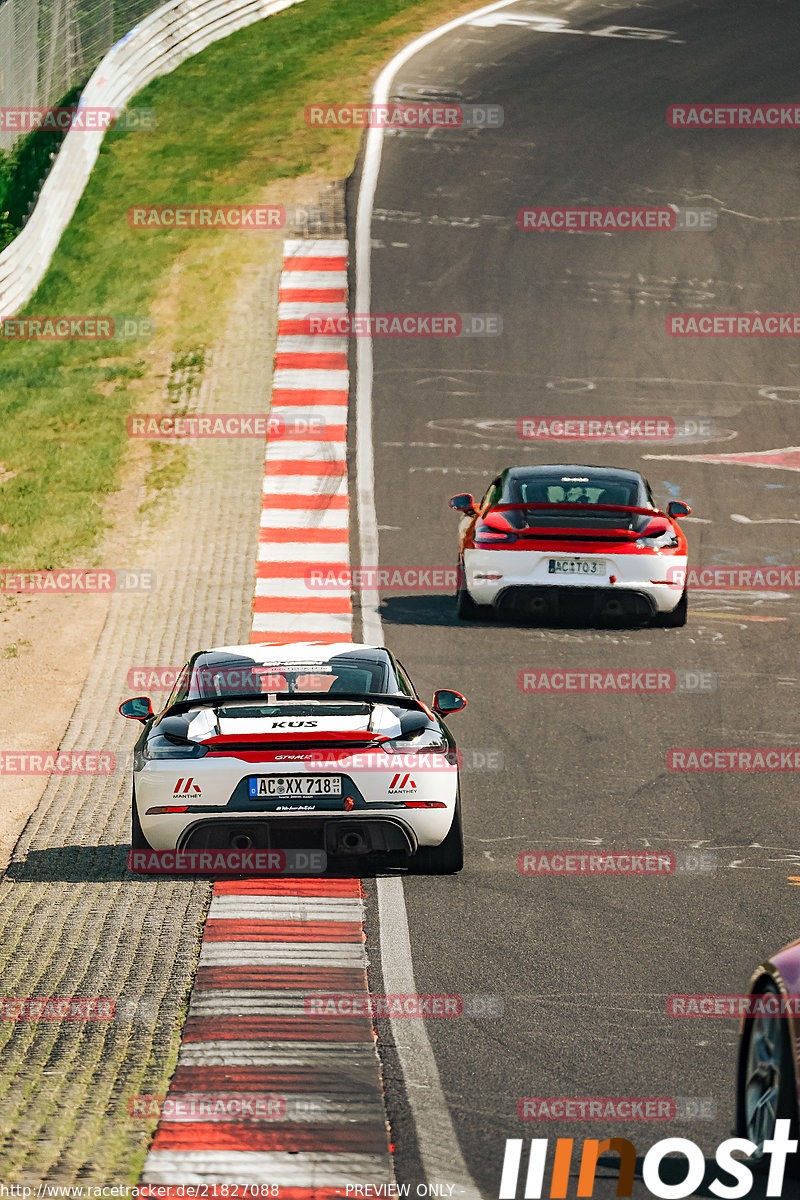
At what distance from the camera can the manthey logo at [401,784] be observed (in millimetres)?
9273

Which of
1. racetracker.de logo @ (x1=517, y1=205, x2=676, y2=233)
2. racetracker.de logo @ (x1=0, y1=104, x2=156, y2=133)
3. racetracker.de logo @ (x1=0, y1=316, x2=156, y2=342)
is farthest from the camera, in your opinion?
racetracker.de logo @ (x1=0, y1=104, x2=156, y2=133)

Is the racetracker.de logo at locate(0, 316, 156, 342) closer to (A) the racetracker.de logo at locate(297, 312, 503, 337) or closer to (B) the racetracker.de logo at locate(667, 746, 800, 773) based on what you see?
(A) the racetracker.de logo at locate(297, 312, 503, 337)

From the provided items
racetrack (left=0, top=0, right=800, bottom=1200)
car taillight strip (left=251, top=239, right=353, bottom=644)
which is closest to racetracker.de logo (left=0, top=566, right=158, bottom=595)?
racetrack (left=0, top=0, right=800, bottom=1200)

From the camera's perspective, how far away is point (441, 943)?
8.69m

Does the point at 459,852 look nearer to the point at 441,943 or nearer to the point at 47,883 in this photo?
the point at 441,943

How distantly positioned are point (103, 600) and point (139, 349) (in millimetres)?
9775

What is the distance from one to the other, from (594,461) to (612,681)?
28.1 feet

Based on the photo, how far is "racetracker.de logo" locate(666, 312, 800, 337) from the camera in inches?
1094

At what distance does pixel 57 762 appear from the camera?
1321 cm

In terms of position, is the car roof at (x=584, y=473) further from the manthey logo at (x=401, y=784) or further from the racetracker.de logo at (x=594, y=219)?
the racetracker.de logo at (x=594, y=219)

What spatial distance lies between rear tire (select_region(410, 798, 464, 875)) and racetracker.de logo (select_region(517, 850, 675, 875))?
0.67 meters

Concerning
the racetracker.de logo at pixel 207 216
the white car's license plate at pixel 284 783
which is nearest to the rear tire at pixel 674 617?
the white car's license plate at pixel 284 783

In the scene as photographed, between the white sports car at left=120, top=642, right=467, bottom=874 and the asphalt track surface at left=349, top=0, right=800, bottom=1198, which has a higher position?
the white sports car at left=120, top=642, right=467, bottom=874

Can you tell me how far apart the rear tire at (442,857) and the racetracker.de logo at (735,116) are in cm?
2855
